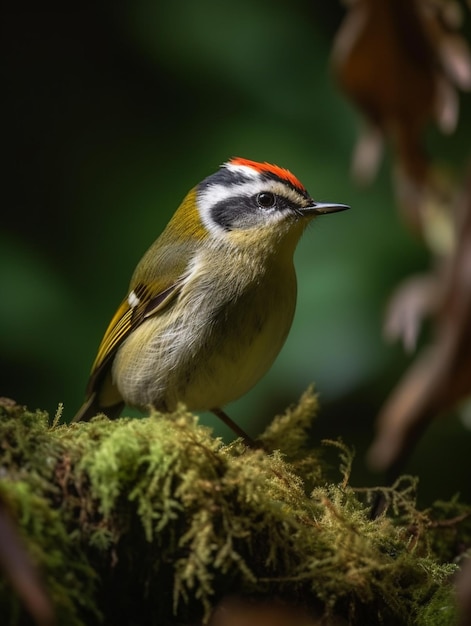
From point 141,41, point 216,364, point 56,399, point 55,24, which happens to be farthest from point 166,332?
point 55,24

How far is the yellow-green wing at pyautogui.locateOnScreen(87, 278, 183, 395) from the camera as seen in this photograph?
2658 millimetres

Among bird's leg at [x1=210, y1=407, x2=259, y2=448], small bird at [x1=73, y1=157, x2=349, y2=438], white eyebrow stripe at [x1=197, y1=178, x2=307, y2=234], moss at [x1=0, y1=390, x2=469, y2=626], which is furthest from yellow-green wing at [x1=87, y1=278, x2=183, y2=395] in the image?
moss at [x1=0, y1=390, x2=469, y2=626]

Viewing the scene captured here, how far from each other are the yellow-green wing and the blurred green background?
0.37 metres

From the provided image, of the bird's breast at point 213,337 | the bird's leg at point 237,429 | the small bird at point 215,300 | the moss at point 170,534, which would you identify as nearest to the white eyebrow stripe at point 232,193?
the small bird at point 215,300

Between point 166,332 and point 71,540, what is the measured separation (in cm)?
121

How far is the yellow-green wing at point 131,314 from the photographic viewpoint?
105 inches

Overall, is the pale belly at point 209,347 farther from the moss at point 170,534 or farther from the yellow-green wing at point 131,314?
the moss at point 170,534

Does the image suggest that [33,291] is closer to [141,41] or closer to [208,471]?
[141,41]

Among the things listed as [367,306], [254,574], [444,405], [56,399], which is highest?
[444,405]

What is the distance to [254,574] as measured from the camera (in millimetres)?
1554

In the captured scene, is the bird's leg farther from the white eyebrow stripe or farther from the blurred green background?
the white eyebrow stripe

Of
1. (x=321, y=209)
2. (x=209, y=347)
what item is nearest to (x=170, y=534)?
(x=209, y=347)

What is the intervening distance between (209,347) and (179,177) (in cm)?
124

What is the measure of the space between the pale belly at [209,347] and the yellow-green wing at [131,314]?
0.19 feet
